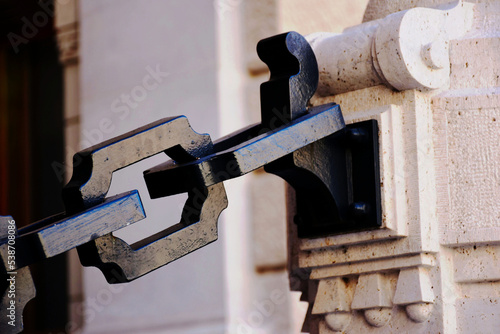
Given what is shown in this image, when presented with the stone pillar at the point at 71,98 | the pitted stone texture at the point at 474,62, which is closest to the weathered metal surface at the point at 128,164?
the pitted stone texture at the point at 474,62

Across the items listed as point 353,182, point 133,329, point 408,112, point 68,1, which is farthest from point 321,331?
point 68,1

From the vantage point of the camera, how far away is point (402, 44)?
1.15 m

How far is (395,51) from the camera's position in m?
1.14

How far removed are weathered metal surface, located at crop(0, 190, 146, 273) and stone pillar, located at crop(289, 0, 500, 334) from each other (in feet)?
1.30

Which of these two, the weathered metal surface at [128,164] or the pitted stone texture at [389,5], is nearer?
the weathered metal surface at [128,164]

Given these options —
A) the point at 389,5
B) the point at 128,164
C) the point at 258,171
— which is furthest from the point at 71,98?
the point at 128,164

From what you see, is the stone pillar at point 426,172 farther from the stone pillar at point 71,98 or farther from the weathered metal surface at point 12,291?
the stone pillar at point 71,98

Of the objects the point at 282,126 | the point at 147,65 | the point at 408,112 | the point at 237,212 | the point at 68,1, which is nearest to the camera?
the point at 282,126

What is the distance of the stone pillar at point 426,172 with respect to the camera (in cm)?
116

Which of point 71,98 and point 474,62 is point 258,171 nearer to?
point 71,98

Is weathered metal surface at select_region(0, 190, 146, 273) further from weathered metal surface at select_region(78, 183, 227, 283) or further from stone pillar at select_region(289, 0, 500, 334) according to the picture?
stone pillar at select_region(289, 0, 500, 334)

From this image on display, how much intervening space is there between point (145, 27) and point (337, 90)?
1.79m

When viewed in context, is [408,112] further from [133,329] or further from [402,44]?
[133,329]

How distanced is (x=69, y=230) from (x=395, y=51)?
512 millimetres
